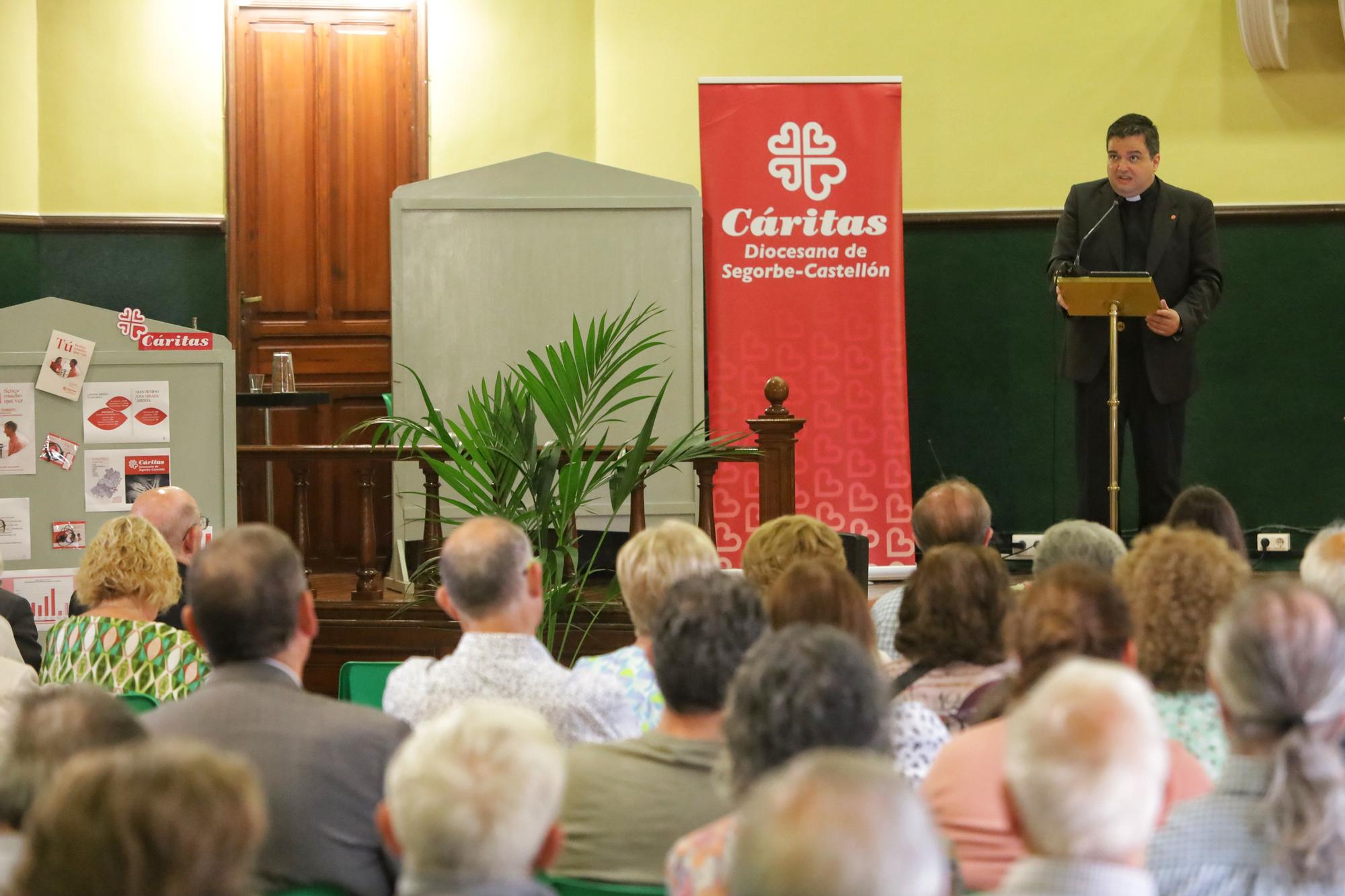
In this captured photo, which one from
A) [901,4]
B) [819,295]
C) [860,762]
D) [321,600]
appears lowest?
[321,600]

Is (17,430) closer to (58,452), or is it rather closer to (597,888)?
(58,452)

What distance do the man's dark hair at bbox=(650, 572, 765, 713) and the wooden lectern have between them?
3402 millimetres

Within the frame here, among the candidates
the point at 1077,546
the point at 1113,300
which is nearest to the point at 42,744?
the point at 1077,546

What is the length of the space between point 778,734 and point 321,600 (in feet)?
11.9

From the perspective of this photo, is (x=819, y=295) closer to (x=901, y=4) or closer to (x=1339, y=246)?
(x=901, y=4)

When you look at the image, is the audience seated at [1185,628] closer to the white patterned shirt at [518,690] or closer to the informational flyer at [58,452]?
the white patterned shirt at [518,690]

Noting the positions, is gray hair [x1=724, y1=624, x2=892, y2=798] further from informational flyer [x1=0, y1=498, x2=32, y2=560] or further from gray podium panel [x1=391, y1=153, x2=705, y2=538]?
gray podium panel [x1=391, y1=153, x2=705, y2=538]

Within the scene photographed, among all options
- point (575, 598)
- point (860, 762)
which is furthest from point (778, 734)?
point (575, 598)

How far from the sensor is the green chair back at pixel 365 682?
3.52m

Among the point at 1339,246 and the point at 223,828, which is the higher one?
the point at 1339,246

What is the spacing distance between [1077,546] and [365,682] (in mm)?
1677

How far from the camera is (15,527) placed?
5.06 meters

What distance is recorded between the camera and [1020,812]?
151cm

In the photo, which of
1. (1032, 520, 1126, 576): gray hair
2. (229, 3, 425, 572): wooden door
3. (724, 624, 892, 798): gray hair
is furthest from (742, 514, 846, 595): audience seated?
(229, 3, 425, 572): wooden door
